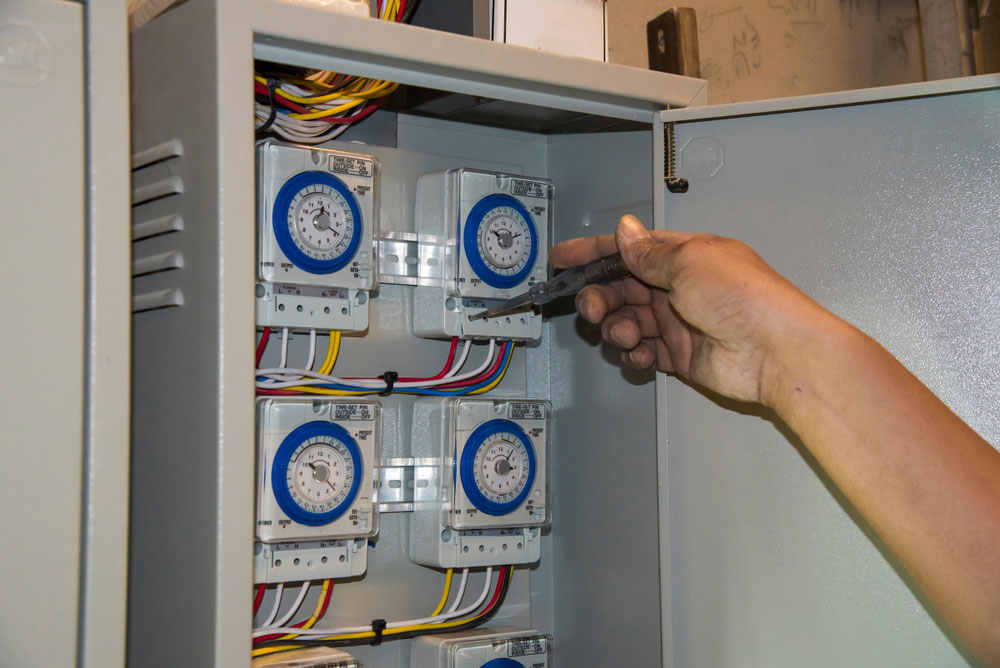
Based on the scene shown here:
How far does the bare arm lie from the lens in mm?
878

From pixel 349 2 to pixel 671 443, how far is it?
64 cm

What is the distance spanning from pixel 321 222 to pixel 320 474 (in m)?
0.32

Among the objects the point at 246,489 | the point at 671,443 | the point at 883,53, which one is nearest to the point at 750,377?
the point at 671,443

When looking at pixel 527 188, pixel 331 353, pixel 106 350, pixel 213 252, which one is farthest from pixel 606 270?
pixel 106 350

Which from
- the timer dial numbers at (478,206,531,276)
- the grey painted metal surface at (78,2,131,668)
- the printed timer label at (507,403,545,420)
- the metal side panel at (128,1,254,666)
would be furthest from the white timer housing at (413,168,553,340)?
the grey painted metal surface at (78,2,131,668)

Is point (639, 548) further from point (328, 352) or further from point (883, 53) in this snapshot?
point (883, 53)

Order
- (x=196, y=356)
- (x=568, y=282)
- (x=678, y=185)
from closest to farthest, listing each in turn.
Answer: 1. (x=196, y=356)
2. (x=678, y=185)
3. (x=568, y=282)

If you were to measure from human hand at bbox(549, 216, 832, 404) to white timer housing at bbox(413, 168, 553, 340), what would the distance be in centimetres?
27

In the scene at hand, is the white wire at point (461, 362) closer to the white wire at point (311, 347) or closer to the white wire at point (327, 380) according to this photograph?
the white wire at point (327, 380)

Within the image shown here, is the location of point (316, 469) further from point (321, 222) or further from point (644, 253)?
point (644, 253)

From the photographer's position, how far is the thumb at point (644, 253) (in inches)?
41.6

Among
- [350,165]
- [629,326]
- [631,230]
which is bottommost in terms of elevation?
[629,326]

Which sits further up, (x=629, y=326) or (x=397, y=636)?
(x=629, y=326)

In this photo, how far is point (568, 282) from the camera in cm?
126
